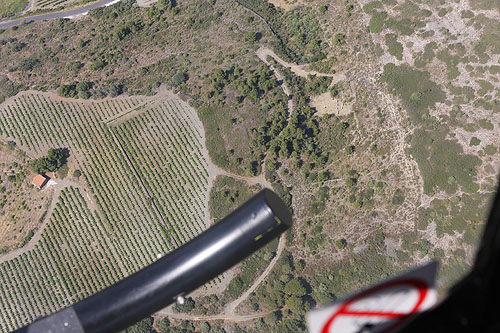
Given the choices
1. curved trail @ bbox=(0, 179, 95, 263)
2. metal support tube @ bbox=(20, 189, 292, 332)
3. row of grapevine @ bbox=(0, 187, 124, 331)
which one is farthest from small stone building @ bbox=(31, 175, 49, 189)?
metal support tube @ bbox=(20, 189, 292, 332)

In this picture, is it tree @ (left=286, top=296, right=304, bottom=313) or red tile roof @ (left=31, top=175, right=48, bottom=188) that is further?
red tile roof @ (left=31, top=175, right=48, bottom=188)

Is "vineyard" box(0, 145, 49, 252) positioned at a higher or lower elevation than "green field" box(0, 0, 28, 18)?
lower

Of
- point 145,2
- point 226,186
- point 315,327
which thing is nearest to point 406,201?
point 226,186

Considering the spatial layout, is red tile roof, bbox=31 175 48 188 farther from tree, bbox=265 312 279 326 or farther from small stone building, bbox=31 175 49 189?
tree, bbox=265 312 279 326

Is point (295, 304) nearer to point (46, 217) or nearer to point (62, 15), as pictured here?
point (46, 217)

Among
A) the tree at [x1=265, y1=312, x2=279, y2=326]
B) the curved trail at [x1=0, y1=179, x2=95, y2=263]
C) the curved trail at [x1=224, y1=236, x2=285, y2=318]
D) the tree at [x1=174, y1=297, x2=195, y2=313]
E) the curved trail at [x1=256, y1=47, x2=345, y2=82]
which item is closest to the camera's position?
the tree at [x1=265, y1=312, x2=279, y2=326]

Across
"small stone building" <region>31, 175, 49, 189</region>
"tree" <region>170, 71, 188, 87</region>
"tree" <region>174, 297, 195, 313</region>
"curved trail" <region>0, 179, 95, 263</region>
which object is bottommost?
"tree" <region>174, 297, 195, 313</region>
